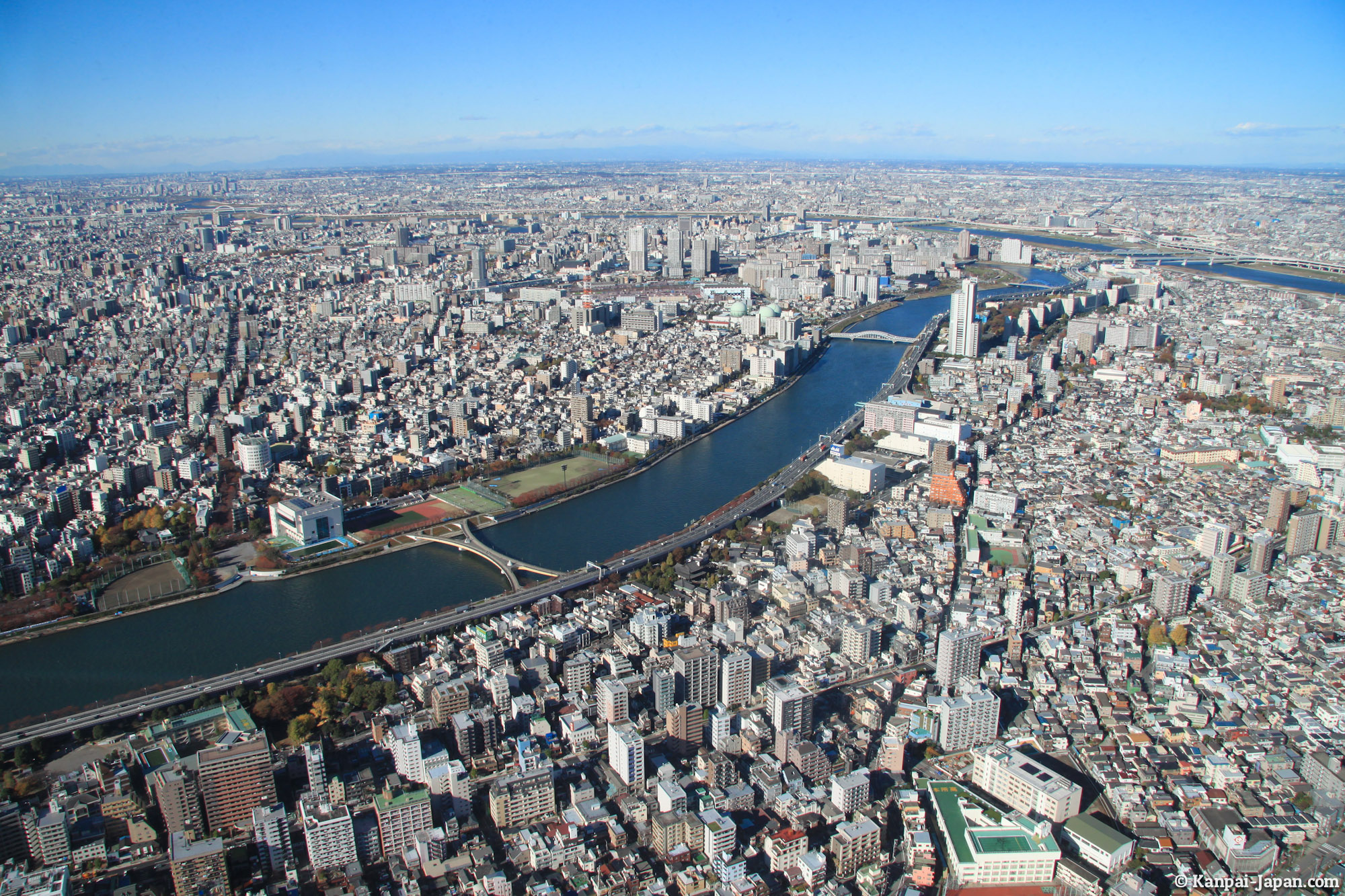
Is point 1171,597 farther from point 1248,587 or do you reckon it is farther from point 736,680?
point 736,680

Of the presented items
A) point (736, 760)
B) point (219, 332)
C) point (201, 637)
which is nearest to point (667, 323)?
point (219, 332)

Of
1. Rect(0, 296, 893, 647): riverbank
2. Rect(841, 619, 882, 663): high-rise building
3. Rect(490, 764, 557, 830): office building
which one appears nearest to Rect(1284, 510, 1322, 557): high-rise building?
Rect(841, 619, 882, 663): high-rise building

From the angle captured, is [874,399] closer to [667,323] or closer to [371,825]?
[667,323]

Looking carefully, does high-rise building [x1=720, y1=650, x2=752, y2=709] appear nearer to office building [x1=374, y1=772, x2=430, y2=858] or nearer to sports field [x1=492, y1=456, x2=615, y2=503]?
office building [x1=374, y1=772, x2=430, y2=858]

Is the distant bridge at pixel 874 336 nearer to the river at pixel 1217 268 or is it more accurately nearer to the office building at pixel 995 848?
the river at pixel 1217 268

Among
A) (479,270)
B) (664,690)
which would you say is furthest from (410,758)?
(479,270)

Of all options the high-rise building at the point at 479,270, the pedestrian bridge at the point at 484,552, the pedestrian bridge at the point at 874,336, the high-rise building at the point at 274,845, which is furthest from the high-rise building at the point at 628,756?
the high-rise building at the point at 479,270
